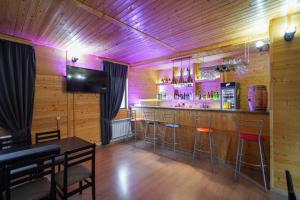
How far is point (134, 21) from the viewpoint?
242cm

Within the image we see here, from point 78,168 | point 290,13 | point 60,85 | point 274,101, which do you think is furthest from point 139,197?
point 290,13

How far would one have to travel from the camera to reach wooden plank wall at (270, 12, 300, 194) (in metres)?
2.19

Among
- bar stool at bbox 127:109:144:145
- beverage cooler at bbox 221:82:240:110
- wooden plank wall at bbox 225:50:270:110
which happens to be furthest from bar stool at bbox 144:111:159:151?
wooden plank wall at bbox 225:50:270:110

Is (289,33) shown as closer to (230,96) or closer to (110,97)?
(230,96)

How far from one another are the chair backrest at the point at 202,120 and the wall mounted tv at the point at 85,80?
2.65 m

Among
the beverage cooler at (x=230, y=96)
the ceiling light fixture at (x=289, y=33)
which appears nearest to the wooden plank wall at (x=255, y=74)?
the beverage cooler at (x=230, y=96)

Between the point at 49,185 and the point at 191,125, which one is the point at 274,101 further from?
the point at 49,185

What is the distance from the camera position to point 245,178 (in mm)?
2742

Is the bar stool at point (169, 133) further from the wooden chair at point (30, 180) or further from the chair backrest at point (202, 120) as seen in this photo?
the wooden chair at point (30, 180)

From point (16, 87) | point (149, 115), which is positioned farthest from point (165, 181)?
point (16, 87)

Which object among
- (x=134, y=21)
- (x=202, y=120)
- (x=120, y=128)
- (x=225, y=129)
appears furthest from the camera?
(x=120, y=128)

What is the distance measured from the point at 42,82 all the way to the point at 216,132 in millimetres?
4034

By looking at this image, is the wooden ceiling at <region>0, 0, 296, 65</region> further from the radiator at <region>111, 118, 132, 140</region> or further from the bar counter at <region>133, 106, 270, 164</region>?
the radiator at <region>111, 118, 132, 140</region>

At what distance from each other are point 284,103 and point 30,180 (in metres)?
3.41
